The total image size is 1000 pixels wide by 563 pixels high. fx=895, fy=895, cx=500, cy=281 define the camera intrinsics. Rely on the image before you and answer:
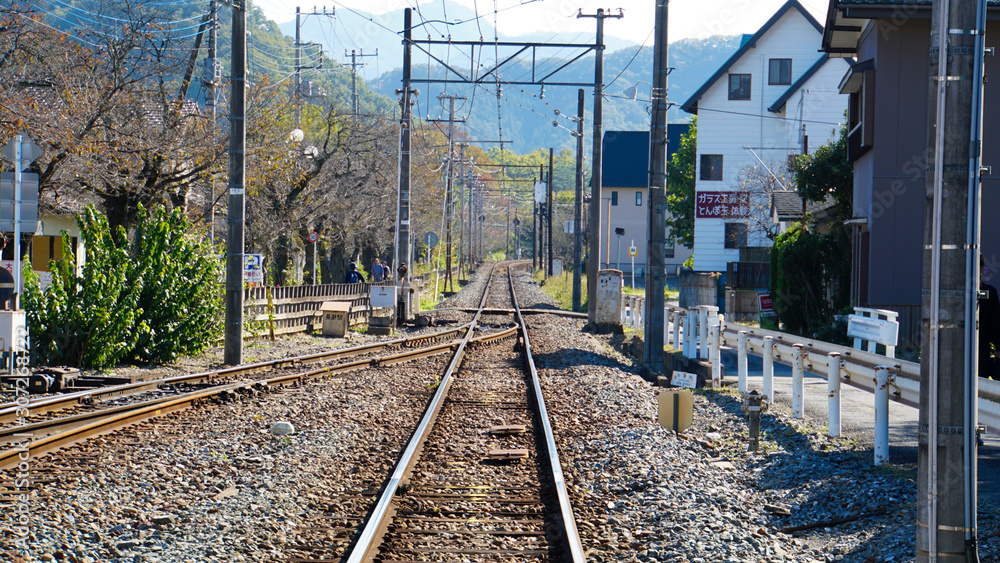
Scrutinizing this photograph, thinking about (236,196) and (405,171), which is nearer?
(236,196)

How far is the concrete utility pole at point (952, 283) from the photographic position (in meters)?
4.75

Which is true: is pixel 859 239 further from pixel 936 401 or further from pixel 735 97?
pixel 735 97

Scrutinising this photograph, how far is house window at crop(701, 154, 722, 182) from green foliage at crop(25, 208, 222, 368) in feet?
98.9

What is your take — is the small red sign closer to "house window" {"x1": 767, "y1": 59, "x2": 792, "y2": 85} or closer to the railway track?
the railway track

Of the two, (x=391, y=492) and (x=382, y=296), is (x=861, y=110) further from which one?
(x=391, y=492)

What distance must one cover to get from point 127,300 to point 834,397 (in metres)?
10.8

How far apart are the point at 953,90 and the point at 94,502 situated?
614 cm

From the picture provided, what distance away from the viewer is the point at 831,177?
23547mm

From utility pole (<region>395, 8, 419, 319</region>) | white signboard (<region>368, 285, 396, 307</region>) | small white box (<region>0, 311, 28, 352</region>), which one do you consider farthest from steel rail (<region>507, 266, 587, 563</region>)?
utility pole (<region>395, 8, 419, 319</region>)

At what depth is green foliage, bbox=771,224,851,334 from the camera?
69.9 feet

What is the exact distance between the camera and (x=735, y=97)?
42.1 m

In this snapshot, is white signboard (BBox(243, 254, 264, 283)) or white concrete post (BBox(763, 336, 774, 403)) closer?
white concrete post (BBox(763, 336, 774, 403))

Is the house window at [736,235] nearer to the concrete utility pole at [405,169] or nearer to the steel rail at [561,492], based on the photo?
the concrete utility pole at [405,169]

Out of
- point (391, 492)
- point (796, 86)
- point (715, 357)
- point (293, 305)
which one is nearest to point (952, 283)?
point (391, 492)
